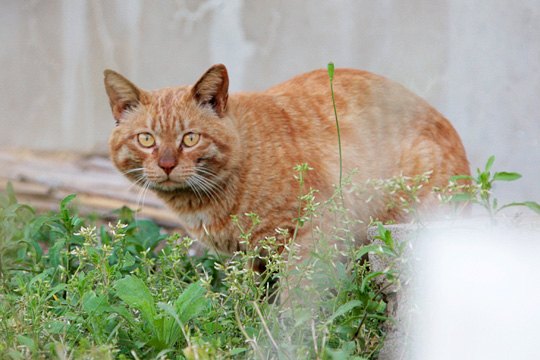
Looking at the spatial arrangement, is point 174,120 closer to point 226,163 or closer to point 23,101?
point 226,163

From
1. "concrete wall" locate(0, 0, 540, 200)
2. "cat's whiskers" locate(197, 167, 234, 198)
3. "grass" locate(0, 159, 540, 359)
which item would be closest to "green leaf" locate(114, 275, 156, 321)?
"grass" locate(0, 159, 540, 359)

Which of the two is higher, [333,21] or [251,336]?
[333,21]

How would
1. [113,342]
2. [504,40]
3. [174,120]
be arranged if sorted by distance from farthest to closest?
1. [504,40]
2. [174,120]
3. [113,342]

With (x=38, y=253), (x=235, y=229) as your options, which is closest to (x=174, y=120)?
(x=235, y=229)

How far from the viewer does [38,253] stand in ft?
12.0

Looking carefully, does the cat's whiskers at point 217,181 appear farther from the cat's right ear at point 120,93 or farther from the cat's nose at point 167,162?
the cat's right ear at point 120,93

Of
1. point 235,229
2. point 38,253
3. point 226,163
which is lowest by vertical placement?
point 38,253

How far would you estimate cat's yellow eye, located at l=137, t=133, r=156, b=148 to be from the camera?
333 centimetres

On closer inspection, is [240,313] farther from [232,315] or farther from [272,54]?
[272,54]

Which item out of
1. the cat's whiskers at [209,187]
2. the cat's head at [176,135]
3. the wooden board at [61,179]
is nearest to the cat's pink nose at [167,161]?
the cat's head at [176,135]

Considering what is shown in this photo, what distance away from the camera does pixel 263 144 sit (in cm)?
347

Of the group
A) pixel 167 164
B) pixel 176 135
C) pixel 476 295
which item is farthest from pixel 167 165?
pixel 476 295

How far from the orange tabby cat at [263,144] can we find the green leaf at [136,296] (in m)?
0.69

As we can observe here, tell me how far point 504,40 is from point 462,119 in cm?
44
